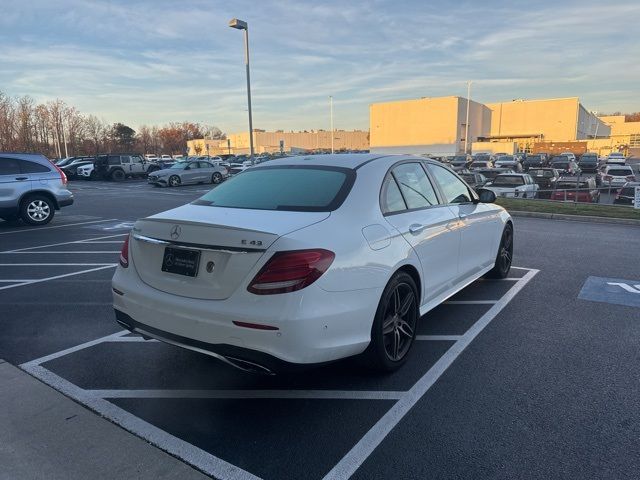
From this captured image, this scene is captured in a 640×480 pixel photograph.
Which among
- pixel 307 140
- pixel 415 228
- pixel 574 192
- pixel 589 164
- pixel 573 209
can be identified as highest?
pixel 307 140

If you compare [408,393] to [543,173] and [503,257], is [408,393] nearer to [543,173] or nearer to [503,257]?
[503,257]

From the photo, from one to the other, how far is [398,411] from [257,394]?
39.7 inches

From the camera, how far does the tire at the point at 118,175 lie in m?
33.7

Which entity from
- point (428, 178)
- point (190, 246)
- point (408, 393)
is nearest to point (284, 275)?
point (190, 246)

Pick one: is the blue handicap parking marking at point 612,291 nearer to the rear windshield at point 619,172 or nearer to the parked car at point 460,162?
the rear windshield at point 619,172

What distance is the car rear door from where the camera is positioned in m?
11.3

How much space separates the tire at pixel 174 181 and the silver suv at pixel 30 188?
15.1m

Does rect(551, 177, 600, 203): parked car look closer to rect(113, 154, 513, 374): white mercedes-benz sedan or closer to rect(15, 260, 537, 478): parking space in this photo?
rect(113, 154, 513, 374): white mercedes-benz sedan

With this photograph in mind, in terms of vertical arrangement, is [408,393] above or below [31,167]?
below

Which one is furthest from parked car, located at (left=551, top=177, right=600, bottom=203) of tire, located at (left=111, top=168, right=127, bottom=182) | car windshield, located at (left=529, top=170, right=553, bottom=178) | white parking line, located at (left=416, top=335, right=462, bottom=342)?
tire, located at (left=111, top=168, right=127, bottom=182)

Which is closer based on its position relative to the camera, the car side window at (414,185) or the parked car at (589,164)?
the car side window at (414,185)

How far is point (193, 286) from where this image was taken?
3.11m

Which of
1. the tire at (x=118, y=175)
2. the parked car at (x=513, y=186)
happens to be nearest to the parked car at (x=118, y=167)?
the tire at (x=118, y=175)

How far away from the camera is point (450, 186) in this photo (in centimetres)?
511
